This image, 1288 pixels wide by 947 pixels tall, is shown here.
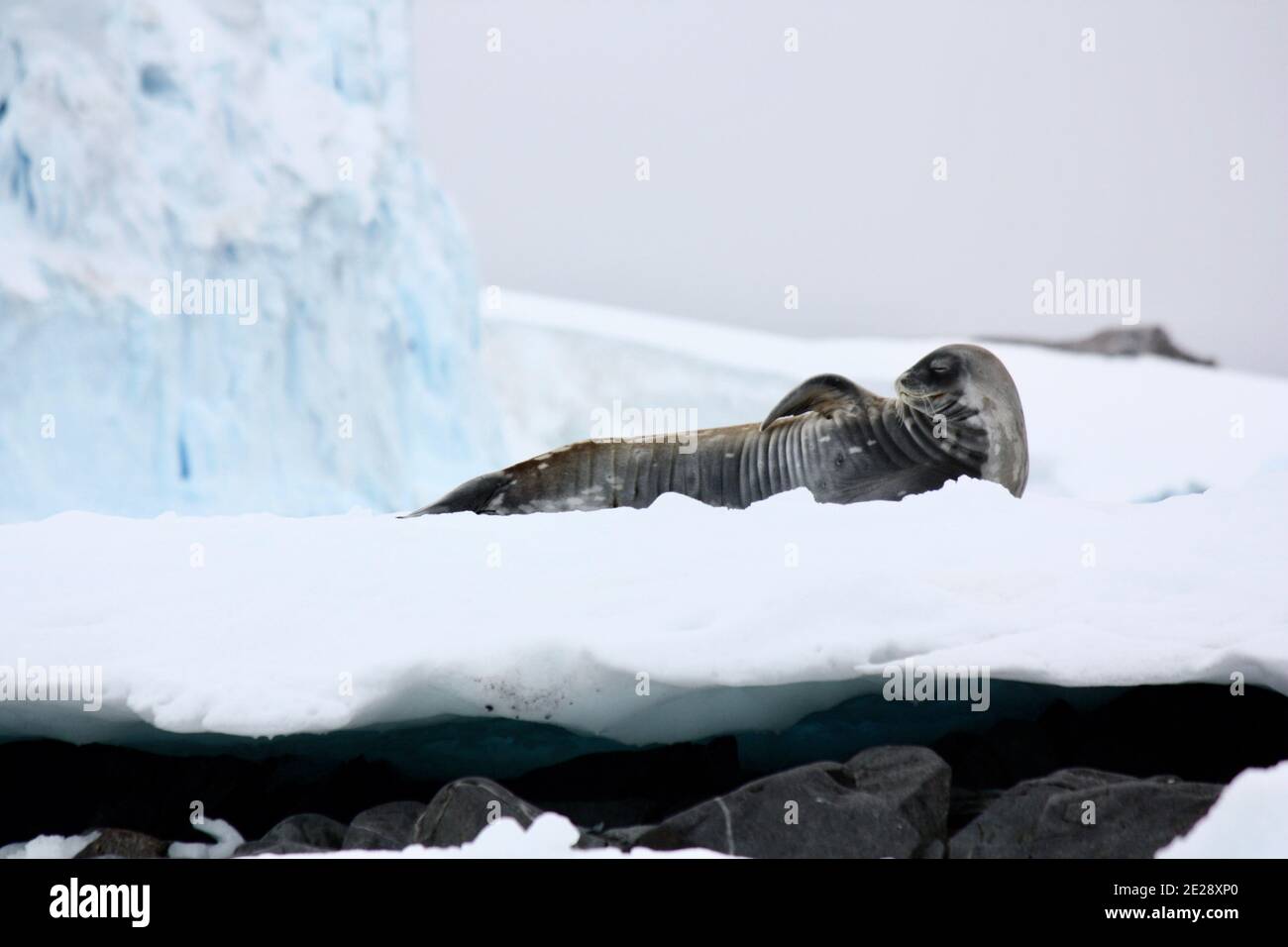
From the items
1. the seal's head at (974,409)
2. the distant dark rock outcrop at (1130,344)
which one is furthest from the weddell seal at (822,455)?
the distant dark rock outcrop at (1130,344)

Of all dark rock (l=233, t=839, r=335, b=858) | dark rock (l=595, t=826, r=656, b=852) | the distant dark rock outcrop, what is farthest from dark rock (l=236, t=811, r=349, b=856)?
the distant dark rock outcrop

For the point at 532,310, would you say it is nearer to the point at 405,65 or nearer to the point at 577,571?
the point at 405,65

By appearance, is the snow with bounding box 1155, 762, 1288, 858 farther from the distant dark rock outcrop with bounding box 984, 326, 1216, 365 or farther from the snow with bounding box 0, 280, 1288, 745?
the distant dark rock outcrop with bounding box 984, 326, 1216, 365

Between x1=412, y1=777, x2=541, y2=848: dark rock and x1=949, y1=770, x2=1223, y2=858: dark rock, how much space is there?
2.04 ft

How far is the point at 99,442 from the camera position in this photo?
674cm

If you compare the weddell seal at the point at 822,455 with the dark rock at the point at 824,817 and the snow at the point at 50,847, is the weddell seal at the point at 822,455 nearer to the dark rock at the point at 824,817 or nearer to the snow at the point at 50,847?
the snow at the point at 50,847

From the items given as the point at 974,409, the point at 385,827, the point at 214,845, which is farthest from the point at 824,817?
the point at 974,409

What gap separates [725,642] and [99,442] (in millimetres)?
6106

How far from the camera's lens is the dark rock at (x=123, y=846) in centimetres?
174

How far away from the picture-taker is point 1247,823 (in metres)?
1.40

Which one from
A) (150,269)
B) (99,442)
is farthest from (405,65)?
(99,442)

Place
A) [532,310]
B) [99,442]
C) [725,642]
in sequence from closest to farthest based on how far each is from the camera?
1. [725,642]
2. [99,442]
3. [532,310]

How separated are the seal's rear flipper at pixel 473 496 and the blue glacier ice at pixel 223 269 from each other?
3199 millimetres
